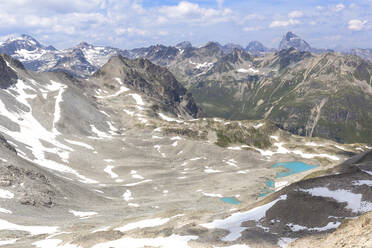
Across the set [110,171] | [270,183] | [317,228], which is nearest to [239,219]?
[317,228]

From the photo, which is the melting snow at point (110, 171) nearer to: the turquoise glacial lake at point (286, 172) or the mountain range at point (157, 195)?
the mountain range at point (157, 195)

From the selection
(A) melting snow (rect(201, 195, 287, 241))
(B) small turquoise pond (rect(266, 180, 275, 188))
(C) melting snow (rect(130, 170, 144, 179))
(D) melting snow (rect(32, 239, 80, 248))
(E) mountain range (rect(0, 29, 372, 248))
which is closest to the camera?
(E) mountain range (rect(0, 29, 372, 248))

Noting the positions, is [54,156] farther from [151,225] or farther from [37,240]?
[151,225]

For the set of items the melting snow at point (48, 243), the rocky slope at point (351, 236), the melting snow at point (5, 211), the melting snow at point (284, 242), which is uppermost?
the rocky slope at point (351, 236)

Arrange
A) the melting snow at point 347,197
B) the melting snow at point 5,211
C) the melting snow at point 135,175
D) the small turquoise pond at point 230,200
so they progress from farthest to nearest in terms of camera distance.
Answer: the melting snow at point 135,175 < the small turquoise pond at point 230,200 < the melting snow at point 5,211 < the melting snow at point 347,197

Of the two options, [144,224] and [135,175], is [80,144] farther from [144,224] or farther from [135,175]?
[144,224]

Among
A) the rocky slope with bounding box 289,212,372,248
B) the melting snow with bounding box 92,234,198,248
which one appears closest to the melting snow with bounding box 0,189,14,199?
the melting snow with bounding box 92,234,198,248

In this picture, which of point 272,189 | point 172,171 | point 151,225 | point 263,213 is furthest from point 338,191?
point 172,171

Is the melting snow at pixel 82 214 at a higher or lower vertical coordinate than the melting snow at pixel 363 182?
lower

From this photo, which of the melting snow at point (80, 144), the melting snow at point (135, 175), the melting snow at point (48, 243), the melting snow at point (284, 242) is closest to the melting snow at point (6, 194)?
the melting snow at point (48, 243)

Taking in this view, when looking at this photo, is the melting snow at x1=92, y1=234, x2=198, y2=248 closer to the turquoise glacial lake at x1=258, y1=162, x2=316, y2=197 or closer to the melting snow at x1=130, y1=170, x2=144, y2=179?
the turquoise glacial lake at x1=258, y1=162, x2=316, y2=197

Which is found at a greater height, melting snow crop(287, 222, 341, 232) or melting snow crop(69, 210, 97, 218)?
melting snow crop(287, 222, 341, 232)
